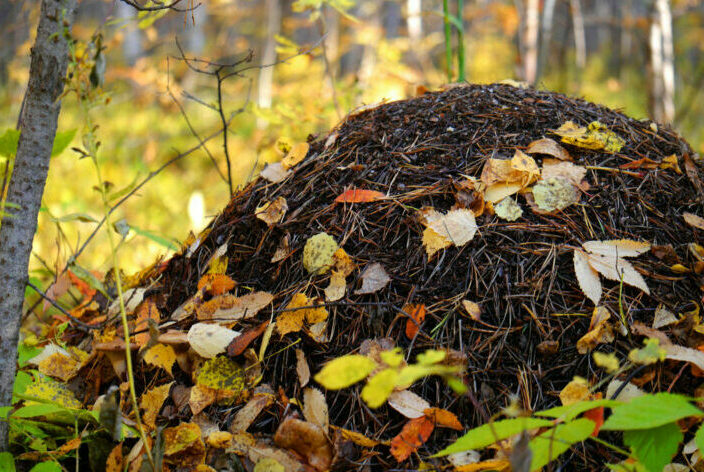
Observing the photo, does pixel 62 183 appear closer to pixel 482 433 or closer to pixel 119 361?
pixel 119 361

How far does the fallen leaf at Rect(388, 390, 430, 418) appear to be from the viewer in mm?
1190

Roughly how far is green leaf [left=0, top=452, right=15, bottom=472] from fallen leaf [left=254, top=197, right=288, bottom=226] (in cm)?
89

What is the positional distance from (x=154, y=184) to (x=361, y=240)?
4.66 meters

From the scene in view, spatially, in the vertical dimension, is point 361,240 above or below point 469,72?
below

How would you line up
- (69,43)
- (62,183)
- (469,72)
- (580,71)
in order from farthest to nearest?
(580,71), (469,72), (62,183), (69,43)

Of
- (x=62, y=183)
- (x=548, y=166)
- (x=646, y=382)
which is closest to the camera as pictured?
(x=646, y=382)

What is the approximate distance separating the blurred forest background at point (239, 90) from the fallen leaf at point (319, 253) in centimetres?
59

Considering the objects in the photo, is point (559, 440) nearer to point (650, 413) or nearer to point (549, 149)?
point (650, 413)

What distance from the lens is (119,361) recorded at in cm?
146

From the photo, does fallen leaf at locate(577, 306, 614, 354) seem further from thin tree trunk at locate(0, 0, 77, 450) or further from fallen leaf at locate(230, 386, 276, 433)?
thin tree trunk at locate(0, 0, 77, 450)

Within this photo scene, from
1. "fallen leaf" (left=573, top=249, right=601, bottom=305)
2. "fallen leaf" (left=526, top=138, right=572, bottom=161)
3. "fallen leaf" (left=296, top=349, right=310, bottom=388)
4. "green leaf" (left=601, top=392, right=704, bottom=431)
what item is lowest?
"fallen leaf" (left=296, top=349, right=310, bottom=388)

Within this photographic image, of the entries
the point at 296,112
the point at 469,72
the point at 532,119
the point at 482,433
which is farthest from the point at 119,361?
the point at 469,72

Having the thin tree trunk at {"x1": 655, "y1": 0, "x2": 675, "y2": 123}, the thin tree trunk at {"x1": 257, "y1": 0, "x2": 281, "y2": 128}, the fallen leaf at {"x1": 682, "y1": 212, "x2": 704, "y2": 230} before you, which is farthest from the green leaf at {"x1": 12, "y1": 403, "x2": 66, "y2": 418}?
the thin tree trunk at {"x1": 655, "y1": 0, "x2": 675, "y2": 123}

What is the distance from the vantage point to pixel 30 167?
1149 mm
